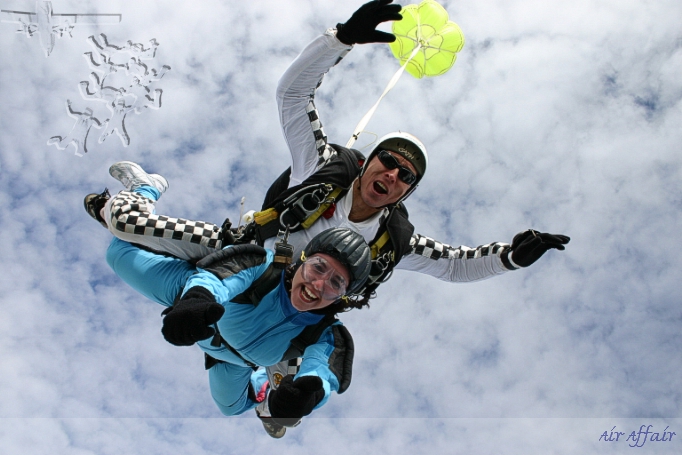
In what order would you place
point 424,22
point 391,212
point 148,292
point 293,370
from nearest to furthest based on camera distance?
point 148,292 < point 391,212 < point 293,370 < point 424,22

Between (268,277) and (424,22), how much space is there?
3204 mm

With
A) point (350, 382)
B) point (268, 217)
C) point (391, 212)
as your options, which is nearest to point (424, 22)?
point (391, 212)

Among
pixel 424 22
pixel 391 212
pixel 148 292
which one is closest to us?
pixel 148 292

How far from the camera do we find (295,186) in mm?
4125

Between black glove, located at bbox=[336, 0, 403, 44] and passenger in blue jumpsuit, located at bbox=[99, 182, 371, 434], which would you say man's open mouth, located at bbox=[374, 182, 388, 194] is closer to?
passenger in blue jumpsuit, located at bbox=[99, 182, 371, 434]

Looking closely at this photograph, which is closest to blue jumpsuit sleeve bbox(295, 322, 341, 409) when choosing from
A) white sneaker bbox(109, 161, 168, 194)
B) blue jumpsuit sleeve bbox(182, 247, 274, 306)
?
blue jumpsuit sleeve bbox(182, 247, 274, 306)

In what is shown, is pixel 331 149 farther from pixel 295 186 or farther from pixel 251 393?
pixel 251 393

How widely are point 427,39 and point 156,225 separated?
322 centimetres

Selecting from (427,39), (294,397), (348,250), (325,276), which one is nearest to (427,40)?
(427,39)

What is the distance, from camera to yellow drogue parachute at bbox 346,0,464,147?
5176 mm

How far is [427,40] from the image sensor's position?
5.23 meters

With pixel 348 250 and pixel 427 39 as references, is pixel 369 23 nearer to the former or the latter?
pixel 348 250

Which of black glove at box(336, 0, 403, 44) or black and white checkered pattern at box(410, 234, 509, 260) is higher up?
black glove at box(336, 0, 403, 44)

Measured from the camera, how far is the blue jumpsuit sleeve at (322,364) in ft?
10.7
